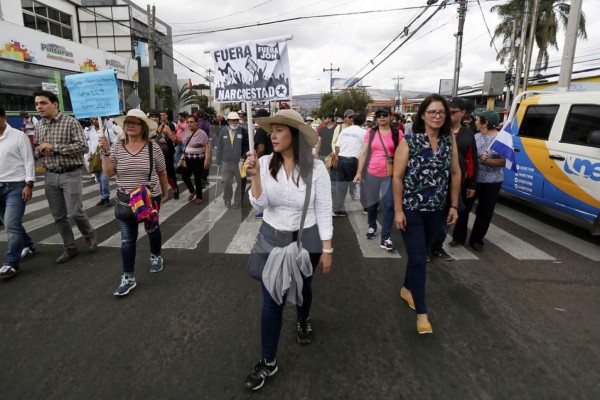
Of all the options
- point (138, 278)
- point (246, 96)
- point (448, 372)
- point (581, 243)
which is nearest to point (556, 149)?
point (581, 243)

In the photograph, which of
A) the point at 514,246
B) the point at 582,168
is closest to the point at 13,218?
the point at 514,246

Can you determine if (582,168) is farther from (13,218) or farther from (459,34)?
(459,34)

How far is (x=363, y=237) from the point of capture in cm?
545

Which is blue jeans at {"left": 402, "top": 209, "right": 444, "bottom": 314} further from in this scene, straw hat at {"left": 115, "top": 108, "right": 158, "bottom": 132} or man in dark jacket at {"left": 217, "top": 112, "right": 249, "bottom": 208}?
man in dark jacket at {"left": 217, "top": 112, "right": 249, "bottom": 208}

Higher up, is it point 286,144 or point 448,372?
point 286,144

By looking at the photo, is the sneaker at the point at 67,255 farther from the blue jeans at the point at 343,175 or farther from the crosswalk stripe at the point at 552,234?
the crosswalk stripe at the point at 552,234

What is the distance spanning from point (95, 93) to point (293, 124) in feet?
11.3

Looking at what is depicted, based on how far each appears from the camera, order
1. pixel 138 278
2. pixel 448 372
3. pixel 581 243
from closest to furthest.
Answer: pixel 448 372 → pixel 138 278 → pixel 581 243

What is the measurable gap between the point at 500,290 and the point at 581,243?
98.4 inches

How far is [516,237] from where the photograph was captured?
18.0 ft

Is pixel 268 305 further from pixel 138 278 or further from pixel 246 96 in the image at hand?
pixel 138 278

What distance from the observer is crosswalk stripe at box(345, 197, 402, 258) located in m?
4.73

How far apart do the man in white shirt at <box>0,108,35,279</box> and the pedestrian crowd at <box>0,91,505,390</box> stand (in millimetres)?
12

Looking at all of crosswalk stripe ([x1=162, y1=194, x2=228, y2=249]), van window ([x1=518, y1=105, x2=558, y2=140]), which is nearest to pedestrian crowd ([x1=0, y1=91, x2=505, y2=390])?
crosswalk stripe ([x1=162, y1=194, x2=228, y2=249])
